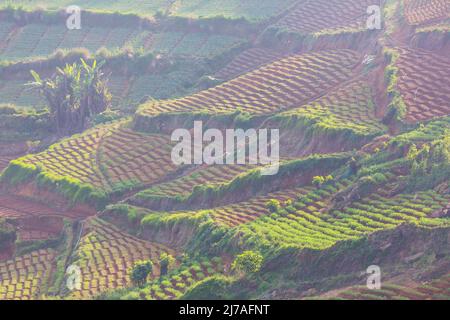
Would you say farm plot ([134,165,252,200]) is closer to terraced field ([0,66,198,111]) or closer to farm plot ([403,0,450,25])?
terraced field ([0,66,198,111])

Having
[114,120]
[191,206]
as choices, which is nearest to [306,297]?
[191,206]

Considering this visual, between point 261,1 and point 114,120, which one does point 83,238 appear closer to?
point 114,120

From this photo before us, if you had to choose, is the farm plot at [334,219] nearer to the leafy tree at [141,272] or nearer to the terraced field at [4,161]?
the leafy tree at [141,272]

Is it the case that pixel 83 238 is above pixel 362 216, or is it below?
below

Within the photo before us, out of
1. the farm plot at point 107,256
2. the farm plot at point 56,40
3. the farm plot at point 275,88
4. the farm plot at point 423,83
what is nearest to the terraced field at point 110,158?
the farm plot at point 275,88

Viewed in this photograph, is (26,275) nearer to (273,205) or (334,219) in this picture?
(273,205)

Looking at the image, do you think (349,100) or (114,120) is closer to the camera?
(349,100)

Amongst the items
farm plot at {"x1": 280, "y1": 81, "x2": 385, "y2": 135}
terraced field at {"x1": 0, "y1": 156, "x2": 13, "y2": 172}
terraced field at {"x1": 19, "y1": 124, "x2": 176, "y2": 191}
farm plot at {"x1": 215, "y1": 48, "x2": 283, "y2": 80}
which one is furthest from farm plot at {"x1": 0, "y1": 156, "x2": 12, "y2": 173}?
farm plot at {"x1": 280, "y1": 81, "x2": 385, "y2": 135}
